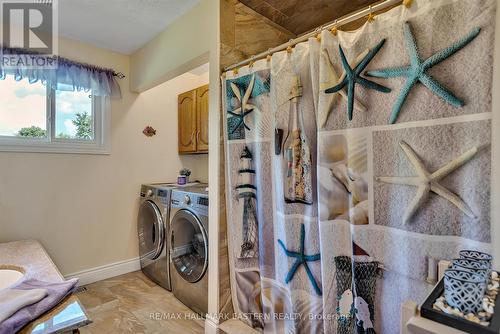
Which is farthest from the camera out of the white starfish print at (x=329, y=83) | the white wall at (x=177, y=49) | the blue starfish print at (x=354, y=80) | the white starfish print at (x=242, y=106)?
the white wall at (x=177, y=49)

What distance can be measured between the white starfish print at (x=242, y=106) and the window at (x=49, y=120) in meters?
1.74

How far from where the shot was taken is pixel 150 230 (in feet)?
8.63

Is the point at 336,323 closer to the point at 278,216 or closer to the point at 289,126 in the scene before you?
the point at 278,216

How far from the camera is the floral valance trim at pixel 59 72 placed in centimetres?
205

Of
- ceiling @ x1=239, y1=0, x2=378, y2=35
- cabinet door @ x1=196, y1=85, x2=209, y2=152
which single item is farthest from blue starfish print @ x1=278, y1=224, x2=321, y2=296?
cabinet door @ x1=196, y1=85, x2=209, y2=152

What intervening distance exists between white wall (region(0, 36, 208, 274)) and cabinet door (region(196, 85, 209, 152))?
0.44 m

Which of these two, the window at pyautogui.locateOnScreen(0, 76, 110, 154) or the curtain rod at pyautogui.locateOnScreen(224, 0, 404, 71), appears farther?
the window at pyautogui.locateOnScreen(0, 76, 110, 154)

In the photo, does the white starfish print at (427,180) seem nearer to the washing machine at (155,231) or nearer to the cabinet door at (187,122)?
the washing machine at (155,231)

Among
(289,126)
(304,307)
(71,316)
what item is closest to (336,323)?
(304,307)

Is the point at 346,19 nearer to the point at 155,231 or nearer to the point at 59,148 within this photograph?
the point at 155,231

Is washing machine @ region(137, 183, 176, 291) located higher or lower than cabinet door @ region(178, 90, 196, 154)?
lower

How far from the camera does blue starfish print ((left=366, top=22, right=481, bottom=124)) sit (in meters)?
0.86

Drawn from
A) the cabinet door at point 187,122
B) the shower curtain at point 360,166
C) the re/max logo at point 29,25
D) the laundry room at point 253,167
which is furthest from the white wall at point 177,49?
the re/max logo at point 29,25

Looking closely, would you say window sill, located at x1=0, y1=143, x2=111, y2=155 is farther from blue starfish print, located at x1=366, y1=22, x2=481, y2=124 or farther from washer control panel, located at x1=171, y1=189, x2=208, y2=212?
blue starfish print, located at x1=366, y1=22, x2=481, y2=124
